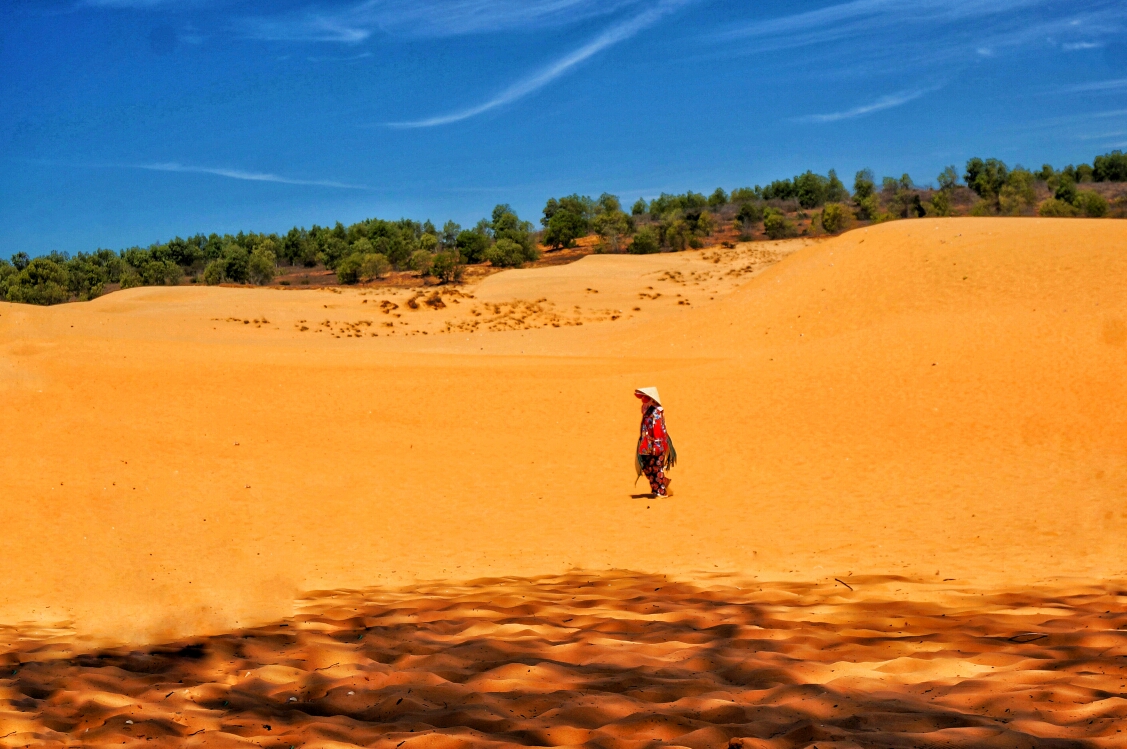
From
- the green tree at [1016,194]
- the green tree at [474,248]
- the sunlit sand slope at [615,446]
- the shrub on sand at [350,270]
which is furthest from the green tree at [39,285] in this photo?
the green tree at [1016,194]

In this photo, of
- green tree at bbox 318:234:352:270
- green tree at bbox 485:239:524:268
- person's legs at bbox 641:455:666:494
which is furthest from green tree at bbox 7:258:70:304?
person's legs at bbox 641:455:666:494

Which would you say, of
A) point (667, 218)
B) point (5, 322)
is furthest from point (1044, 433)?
point (667, 218)

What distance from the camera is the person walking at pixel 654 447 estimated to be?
1229 cm

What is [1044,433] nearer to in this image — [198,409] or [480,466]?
[480,466]

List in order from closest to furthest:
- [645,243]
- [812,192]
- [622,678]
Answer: [622,678] → [645,243] → [812,192]

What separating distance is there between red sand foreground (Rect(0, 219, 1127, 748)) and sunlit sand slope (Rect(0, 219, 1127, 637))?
78 mm

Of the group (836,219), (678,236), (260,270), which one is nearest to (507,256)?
(678,236)

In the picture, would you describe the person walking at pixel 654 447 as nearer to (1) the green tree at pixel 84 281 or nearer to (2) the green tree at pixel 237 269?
(1) the green tree at pixel 84 281

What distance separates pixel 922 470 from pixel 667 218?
213 feet

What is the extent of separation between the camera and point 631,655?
573cm

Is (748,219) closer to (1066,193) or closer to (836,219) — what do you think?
(836,219)

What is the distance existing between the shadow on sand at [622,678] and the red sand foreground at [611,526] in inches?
1.2

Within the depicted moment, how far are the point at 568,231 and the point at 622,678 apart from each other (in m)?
71.6

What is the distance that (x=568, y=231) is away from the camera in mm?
75625
